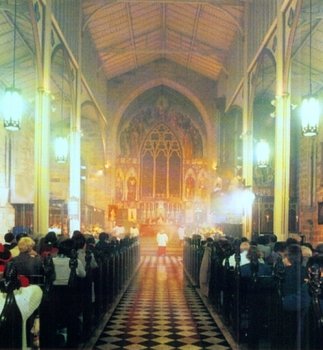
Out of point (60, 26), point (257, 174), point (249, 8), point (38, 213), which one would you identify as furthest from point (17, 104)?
point (257, 174)

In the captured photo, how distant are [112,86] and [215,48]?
784 cm

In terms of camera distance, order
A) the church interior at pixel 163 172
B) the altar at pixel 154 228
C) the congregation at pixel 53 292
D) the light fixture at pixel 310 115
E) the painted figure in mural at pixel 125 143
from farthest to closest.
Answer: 1. the painted figure in mural at pixel 125 143
2. the altar at pixel 154 228
3. the light fixture at pixel 310 115
4. the church interior at pixel 163 172
5. the congregation at pixel 53 292

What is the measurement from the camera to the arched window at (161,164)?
1302 inches

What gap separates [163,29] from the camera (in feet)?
82.2

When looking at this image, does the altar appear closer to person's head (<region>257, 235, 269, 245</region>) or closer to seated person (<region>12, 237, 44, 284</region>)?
person's head (<region>257, 235, 269, 245</region>)

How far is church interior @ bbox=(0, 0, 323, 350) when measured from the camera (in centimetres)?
660

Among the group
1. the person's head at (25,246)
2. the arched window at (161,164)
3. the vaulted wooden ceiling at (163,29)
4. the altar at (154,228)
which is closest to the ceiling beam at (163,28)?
the vaulted wooden ceiling at (163,29)

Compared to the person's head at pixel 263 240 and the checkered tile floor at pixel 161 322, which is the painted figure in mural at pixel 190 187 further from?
the person's head at pixel 263 240

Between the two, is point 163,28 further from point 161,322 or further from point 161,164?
point 161,322

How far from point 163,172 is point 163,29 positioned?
414 inches

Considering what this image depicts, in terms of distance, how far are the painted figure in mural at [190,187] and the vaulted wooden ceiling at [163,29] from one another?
22.1ft

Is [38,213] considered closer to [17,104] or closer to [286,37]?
[17,104]

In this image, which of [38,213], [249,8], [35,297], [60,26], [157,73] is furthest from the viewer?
[157,73]

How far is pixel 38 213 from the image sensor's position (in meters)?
13.1
